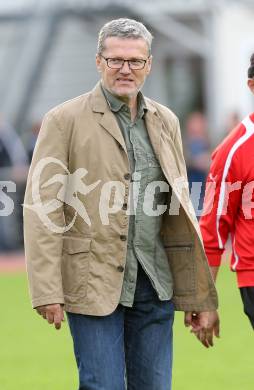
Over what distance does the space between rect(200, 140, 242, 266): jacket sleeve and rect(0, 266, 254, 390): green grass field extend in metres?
2.24

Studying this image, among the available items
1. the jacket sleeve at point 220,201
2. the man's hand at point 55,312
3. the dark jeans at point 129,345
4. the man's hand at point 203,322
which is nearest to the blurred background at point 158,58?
the jacket sleeve at point 220,201

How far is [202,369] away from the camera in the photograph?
906cm

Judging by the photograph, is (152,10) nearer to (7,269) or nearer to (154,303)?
(7,269)

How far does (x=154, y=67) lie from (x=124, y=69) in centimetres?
2011

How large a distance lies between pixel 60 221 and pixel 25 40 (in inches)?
661

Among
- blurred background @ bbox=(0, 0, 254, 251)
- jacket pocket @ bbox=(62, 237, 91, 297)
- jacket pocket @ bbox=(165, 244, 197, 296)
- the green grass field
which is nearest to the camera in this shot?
jacket pocket @ bbox=(62, 237, 91, 297)

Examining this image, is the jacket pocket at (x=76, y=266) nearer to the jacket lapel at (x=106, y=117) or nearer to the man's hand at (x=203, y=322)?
the jacket lapel at (x=106, y=117)

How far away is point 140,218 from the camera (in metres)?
5.71

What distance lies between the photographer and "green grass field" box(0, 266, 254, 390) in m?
8.57

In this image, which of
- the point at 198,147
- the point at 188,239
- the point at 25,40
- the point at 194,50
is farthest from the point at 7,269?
the point at 188,239

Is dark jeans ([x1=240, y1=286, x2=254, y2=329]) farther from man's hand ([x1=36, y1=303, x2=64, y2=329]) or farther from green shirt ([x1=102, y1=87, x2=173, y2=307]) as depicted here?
man's hand ([x1=36, y1=303, x2=64, y2=329])

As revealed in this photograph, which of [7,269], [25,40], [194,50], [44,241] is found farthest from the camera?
[194,50]

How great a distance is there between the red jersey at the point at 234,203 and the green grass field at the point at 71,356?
7.37 ft

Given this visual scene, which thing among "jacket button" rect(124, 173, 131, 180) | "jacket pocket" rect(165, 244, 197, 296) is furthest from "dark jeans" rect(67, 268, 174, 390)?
"jacket button" rect(124, 173, 131, 180)
